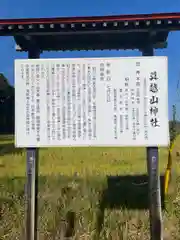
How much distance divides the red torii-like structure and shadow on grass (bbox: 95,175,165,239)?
2.15 ft

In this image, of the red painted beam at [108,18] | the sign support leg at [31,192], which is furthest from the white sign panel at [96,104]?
the red painted beam at [108,18]

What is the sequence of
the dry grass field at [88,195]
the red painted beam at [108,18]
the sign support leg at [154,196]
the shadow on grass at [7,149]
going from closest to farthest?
1. the red painted beam at [108,18]
2. the sign support leg at [154,196]
3. the dry grass field at [88,195]
4. the shadow on grass at [7,149]

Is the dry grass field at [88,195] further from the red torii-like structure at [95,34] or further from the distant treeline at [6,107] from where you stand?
the red torii-like structure at [95,34]

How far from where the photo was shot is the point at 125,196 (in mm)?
6320

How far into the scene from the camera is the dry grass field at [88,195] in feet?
20.3

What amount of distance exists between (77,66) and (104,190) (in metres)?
1.93

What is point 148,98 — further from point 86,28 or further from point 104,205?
point 104,205

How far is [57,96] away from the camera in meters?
5.54

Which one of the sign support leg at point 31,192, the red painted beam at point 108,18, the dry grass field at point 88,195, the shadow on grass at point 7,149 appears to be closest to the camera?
the red painted beam at point 108,18

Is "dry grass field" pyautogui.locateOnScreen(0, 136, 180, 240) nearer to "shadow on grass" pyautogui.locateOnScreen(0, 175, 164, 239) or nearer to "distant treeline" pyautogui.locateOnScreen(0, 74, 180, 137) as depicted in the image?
"shadow on grass" pyautogui.locateOnScreen(0, 175, 164, 239)

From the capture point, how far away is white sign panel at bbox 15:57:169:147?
5426 mm

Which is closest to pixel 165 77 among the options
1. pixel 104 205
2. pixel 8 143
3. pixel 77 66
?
pixel 77 66

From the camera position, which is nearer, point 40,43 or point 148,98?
point 148,98

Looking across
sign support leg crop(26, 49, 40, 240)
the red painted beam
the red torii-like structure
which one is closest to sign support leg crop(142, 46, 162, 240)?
the red torii-like structure
